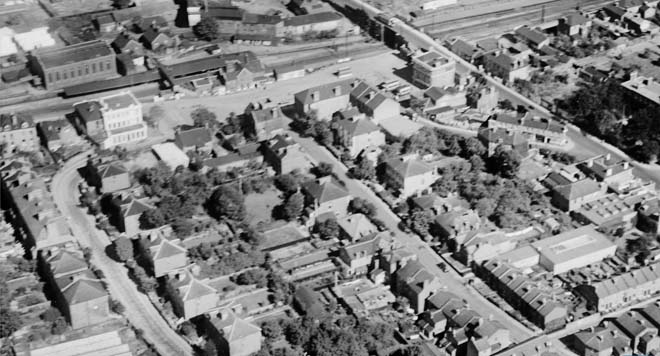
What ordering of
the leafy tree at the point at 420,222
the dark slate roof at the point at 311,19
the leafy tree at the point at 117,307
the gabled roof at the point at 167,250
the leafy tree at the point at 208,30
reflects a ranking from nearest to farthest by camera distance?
the leafy tree at the point at 117,307
the gabled roof at the point at 167,250
the leafy tree at the point at 420,222
the leafy tree at the point at 208,30
the dark slate roof at the point at 311,19

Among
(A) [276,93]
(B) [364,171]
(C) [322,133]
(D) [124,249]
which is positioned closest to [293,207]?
(B) [364,171]

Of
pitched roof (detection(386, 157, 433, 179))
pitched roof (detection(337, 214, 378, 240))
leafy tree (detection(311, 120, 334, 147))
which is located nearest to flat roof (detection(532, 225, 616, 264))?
pitched roof (detection(386, 157, 433, 179))

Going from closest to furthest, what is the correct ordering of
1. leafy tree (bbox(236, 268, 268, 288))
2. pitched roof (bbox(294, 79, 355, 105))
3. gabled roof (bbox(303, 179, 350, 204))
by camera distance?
leafy tree (bbox(236, 268, 268, 288))
gabled roof (bbox(303, 179, 350, 204))
pitched roof (bbox(294, 79, 355, 105))

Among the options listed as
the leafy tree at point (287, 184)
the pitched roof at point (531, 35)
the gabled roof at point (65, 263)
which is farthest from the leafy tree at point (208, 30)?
the gabled roof at point (65, 263)

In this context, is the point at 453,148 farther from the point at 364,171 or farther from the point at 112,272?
the point at 112,272

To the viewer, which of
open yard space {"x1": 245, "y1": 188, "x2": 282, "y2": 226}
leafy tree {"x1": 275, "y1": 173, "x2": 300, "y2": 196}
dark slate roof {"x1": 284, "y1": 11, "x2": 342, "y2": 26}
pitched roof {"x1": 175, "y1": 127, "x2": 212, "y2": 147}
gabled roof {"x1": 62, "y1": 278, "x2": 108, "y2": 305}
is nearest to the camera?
gabled roof {"x1": 62, "y1": 278, "x2": 108, "y2": 305}

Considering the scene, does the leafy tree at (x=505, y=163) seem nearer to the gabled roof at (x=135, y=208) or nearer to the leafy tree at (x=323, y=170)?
the leafy tree at (x=323, y=170)

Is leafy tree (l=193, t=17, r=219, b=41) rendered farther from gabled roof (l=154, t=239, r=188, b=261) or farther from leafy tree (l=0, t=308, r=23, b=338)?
leafy tree (l=0, t=308, r=23, b=338)

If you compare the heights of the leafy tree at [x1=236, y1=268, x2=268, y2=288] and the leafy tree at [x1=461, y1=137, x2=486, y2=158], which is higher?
the leafy tree at [x1=236, y1=268, x2=268, y2=288]
